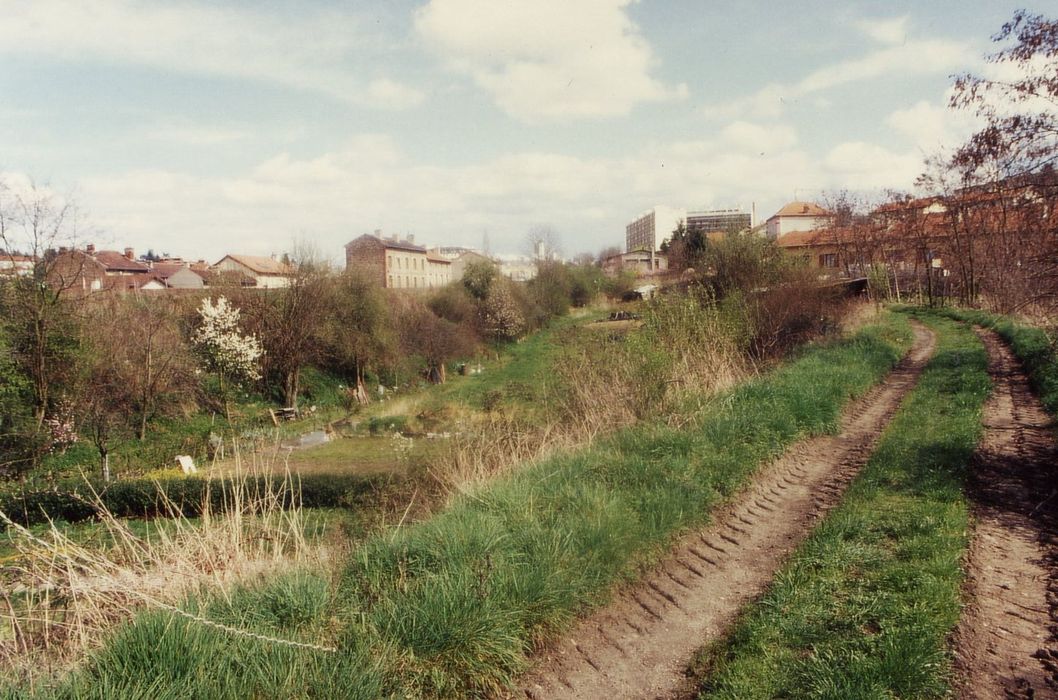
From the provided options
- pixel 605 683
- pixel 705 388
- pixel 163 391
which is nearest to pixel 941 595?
pixel 605 683

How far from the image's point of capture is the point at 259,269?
164 ft

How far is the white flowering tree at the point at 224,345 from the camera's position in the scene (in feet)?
77.5

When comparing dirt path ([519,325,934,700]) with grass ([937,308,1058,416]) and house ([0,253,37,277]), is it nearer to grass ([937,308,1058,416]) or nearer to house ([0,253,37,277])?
grass ([937,308,1058,416])

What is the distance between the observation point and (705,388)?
10148 mm

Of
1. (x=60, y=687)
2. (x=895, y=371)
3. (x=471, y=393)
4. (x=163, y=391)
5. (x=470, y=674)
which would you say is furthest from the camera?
(x=471, y=393)

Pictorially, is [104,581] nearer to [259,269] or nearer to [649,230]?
[259,269]

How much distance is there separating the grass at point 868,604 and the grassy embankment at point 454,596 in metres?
1.04

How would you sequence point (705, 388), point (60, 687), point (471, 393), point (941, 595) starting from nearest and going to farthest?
1. point (60, 687)
2. point (941, 595)
3. point (705, 388)
4. point (471, 393)

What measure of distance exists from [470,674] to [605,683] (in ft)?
2.56

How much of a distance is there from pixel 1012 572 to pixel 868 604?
1213mm

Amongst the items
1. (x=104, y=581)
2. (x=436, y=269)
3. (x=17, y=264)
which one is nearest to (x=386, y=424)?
(x=17, y=264)

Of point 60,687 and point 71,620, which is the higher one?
point 60,687

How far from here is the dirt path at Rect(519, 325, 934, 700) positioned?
12.0ft

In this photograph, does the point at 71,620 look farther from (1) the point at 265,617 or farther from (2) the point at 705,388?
(2) the point at 705,388
